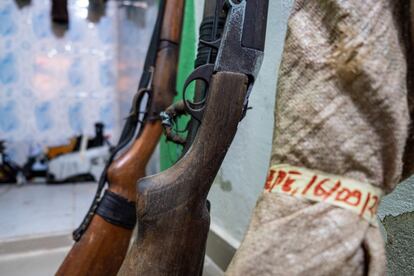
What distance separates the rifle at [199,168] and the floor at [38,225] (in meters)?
0.48

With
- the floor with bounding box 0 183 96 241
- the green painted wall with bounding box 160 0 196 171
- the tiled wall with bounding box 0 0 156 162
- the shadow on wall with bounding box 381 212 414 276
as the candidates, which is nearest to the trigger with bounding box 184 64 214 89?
the shadow on wall with bounding box 381 212 414 276

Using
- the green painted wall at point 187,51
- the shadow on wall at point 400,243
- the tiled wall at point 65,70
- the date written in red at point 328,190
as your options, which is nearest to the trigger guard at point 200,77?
the date written in red at point 328,190

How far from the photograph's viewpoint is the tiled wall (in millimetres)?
1799

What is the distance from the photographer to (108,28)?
1981mm

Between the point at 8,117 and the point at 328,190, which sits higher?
the point at 328,190

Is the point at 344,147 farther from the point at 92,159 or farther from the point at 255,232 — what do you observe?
the point at 92,159

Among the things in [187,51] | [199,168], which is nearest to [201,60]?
[199,168]

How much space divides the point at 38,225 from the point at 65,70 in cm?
110

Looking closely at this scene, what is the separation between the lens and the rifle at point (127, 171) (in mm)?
643

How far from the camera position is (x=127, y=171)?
0.69 metres

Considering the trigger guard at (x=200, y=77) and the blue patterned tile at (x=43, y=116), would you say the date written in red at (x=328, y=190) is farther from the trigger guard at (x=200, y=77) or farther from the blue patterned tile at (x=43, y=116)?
the blue patterned tile at (x=43, y=116)

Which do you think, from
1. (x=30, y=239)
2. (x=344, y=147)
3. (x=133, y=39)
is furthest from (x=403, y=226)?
(x=133, y=39)

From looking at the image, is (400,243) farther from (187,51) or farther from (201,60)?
(187,51)

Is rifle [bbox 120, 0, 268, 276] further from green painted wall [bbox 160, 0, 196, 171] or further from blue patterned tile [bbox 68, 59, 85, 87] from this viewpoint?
blue patterned tile [bbox 68, 59, 85, 87]
